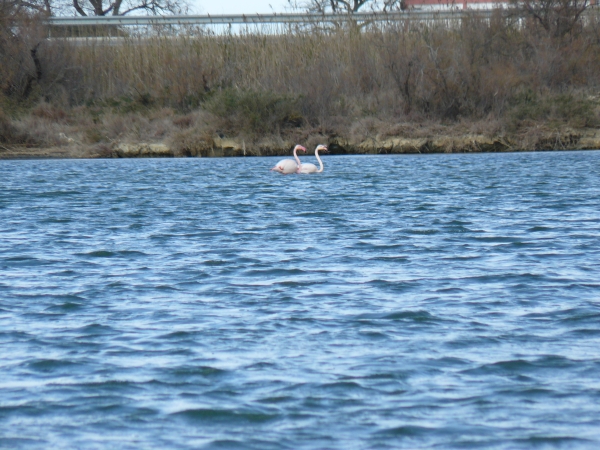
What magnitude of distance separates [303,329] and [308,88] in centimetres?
3015

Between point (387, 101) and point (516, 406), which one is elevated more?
point (387, 101)

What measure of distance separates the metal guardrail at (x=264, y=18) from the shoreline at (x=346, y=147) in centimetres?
777

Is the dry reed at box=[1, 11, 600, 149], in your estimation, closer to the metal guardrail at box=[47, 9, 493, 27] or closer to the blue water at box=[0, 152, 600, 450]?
the metal guardrail at box=[47, 9, 493, 27]

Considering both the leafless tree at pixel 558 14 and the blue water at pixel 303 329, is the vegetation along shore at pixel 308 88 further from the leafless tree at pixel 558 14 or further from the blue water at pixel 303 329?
the blue water at pixel 303 329

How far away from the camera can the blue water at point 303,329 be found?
17.1 ft

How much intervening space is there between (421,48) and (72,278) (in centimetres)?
2924

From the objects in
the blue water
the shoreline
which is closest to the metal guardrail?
the shoreline

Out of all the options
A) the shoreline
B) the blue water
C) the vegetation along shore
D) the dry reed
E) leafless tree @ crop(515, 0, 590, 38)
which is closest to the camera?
the blue water

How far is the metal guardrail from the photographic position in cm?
4088

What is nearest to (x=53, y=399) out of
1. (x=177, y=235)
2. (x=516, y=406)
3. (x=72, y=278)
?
(x=516, y=406)

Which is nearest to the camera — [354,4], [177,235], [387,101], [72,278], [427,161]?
[72,278]

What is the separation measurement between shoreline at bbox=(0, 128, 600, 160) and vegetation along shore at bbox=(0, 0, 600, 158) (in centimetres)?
5

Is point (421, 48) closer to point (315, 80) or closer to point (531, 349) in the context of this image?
point (315, 80)

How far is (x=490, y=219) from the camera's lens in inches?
A: 584
